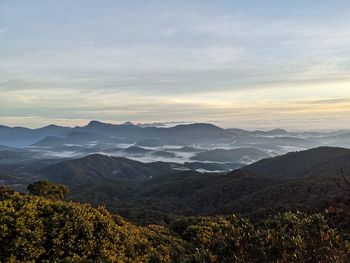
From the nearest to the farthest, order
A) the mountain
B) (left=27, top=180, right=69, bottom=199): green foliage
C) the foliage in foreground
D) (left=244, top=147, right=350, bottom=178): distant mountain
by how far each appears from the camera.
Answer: the foliage in foreground < (left=27, top=180, right=69, bottom=199): green foliage < the mountain < (left=244, top=147, right=350, bottom=178): distant mountain

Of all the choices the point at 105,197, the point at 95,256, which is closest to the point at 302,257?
the point at 95,256

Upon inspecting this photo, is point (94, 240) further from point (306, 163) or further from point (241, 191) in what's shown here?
point (306, 163)

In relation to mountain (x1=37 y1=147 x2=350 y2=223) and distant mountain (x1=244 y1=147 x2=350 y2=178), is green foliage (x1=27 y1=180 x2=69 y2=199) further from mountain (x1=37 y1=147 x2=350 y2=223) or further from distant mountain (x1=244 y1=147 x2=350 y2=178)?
distant mountain (x1=244 y1=147 x2=350 y2=178)

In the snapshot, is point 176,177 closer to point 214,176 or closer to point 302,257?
point 214,176

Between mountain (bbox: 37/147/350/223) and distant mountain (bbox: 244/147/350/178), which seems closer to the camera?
mountain (bbox: 37/147/350/223)

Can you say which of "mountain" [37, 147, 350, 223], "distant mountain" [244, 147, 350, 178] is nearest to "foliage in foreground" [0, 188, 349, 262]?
"mountain" [37, 147, 350, 223]

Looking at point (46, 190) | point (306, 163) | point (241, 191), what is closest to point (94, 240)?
point (46, 190)

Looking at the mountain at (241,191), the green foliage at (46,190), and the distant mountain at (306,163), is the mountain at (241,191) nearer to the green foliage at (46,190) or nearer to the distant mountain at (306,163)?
the distant mountain at (306,163)

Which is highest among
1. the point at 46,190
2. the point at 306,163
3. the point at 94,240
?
the point at 94,240

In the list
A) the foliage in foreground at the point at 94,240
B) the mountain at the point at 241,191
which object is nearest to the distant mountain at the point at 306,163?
the mountain at the point at 241,191
